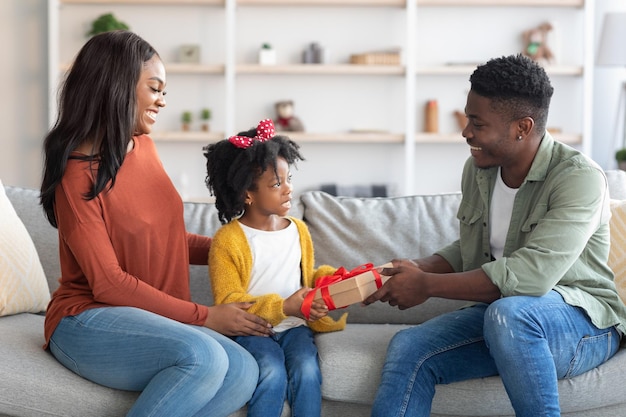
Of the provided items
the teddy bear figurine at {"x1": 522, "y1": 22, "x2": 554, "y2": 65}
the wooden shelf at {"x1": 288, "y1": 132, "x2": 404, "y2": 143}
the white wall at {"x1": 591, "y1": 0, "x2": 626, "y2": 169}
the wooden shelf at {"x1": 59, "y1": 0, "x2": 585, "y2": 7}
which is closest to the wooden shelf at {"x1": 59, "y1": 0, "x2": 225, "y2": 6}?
the wooden shelf at {"x1": 59, "y1": 0, "x2": 585, "y2": 7}

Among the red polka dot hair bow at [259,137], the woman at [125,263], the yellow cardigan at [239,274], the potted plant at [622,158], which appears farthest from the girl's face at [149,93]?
the potted plant at [622,158]

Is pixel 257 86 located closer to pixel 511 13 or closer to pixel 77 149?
pixel 511 13

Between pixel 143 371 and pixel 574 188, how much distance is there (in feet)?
3.56

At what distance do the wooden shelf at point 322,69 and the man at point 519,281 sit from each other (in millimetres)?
3093

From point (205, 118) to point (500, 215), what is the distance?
3.49 metres

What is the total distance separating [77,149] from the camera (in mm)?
1983

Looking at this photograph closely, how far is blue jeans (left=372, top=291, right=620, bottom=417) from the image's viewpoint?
5.92 feet

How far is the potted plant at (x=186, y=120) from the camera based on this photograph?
214 inches

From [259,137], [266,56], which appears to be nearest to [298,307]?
[259,137]

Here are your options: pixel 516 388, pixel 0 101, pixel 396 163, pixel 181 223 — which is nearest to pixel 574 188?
pixel 516 388

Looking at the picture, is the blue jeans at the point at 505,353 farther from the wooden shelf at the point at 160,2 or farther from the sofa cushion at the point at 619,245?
the wooden shelf at the point at 160,2

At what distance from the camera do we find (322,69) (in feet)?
17.2

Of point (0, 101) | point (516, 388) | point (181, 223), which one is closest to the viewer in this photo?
point (516, 388)

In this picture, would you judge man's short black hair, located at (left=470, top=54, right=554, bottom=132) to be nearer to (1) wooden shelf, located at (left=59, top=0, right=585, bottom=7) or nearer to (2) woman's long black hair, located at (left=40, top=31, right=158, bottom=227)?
(2) woman's long black hair, located at (left=40, top=31, right=158, bottom=227)
